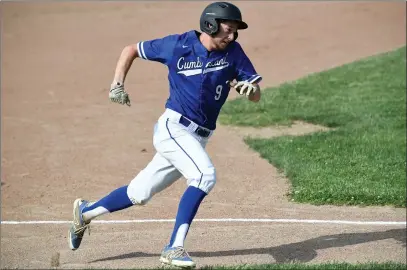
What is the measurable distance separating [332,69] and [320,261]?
9.90 m

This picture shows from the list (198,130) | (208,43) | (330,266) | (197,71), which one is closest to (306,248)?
(330,266)

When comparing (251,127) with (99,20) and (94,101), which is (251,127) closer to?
(94,101)

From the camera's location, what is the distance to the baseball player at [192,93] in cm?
641

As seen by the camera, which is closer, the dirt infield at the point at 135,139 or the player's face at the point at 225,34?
the player's face at the point at 225,34

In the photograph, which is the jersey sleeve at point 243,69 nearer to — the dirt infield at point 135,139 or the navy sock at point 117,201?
the navy sock at point 117,201

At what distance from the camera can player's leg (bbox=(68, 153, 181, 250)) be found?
21.7 feet

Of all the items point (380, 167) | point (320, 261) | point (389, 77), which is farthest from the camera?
point (389, 77)

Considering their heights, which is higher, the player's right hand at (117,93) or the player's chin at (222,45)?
the player's chin at (222,45)

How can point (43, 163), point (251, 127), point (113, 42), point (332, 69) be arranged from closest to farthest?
point (43, 163) < point (251, 127) < point (332, 69) < point (113, 42)

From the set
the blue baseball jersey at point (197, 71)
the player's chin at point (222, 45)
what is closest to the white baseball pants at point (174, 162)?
the blue baseball jersey at point (197, 71)

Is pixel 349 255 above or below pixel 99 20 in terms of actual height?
below

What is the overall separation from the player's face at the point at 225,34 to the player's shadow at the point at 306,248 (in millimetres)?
1709

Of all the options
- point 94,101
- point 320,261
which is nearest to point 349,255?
point 320,261

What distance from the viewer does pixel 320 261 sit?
6.76m
